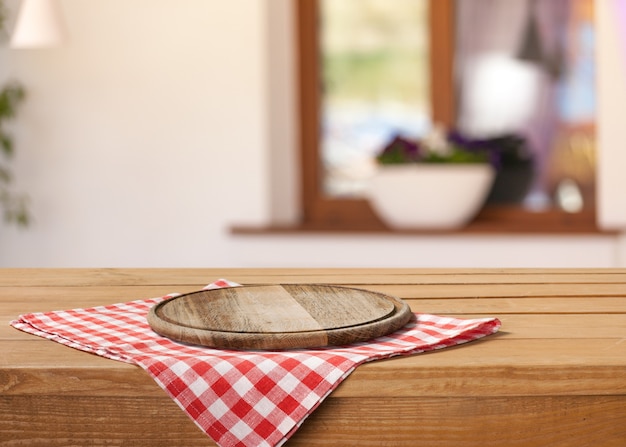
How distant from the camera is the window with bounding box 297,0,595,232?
3168 millimetres

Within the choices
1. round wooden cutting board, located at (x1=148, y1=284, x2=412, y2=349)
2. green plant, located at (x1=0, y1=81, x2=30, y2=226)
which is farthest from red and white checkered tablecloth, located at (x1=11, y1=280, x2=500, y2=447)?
green plant, located at (x1=0, y1=81, x2=30, y2=226)

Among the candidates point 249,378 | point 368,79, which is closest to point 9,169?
point 368,79

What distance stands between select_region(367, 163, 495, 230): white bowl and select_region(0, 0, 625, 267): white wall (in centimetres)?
22

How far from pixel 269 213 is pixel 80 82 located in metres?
0.83

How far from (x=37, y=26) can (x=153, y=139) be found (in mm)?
572

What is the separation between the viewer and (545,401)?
0.73 m

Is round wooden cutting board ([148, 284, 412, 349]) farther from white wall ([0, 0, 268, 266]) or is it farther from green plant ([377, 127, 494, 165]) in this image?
white wall ([0, 0, 268, 266])

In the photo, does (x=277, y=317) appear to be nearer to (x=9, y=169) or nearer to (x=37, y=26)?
(x=37, y=26)

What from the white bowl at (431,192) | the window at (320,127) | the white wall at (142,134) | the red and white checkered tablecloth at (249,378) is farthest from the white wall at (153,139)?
the red and white checkered tablecloth at (249,378)

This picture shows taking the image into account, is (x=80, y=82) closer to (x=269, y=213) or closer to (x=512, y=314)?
(x=269, y=213)

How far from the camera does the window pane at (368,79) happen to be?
3289 mm

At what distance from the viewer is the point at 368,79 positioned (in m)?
3.33

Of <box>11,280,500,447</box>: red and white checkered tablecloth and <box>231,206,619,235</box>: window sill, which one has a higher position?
<box>11,280,500,447</box>: red and white checkered tablecloth

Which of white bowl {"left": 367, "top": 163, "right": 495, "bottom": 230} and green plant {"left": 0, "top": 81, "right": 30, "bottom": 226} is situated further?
green plant {"left": 0, "top": 81, "right": 30, "bottom": 226}
